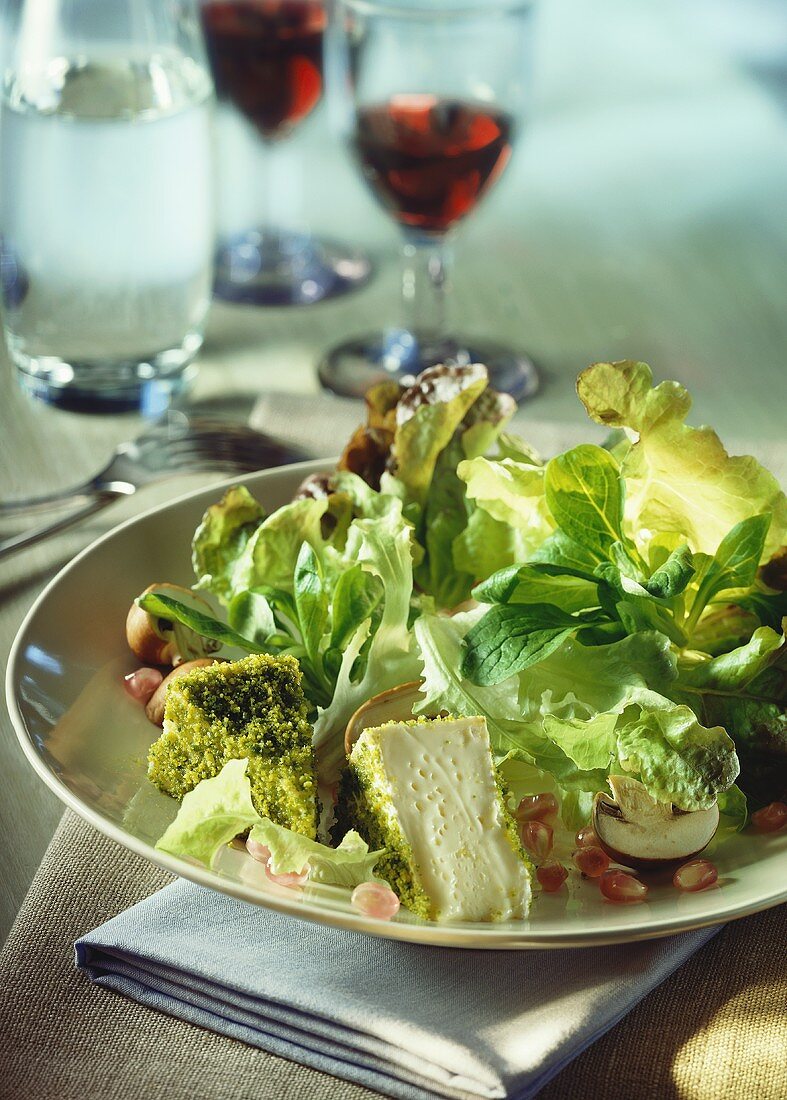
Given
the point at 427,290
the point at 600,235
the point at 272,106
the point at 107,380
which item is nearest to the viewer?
the point at 107,380

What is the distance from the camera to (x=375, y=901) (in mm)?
772

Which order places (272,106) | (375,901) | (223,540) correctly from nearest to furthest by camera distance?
(375,901)
(223,540)
(272,106)

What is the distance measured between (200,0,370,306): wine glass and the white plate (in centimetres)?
85

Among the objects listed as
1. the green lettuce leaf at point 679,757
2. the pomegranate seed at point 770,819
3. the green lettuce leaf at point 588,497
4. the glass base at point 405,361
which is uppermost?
the green lettuce leaf at point 588,497

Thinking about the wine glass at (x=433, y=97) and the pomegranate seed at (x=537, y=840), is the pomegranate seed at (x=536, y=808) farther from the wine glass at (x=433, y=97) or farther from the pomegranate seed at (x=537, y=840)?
the wine glass at (x=433, y=97)

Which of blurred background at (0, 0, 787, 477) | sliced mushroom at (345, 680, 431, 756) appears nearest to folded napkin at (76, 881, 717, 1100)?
sliced mushroom at (345, 680, 431, 756)

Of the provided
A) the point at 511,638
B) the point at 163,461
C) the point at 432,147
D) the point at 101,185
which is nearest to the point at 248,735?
the point at 511,638

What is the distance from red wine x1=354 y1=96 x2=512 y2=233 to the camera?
5.29 feet

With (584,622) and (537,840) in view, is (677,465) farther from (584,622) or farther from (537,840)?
(537,840)

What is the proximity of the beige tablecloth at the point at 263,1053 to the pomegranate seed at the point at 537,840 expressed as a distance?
105 millimetres

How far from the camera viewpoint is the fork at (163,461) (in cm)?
140

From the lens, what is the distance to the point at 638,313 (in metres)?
1.97

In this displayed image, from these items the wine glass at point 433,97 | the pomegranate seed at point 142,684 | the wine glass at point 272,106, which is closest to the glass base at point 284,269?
the wine glass at point 272,106

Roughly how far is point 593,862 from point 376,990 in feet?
0.50
